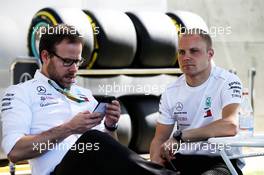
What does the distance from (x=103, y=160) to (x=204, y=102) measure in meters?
0.74

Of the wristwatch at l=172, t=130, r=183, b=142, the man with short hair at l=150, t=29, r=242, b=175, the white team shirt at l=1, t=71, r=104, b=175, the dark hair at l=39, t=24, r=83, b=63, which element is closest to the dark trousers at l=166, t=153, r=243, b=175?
the man with short hair at l=150, t=29, r=242, b=175

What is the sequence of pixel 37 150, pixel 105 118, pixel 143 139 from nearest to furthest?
pixel 37 150
pixel 105 118
pixel 143 139

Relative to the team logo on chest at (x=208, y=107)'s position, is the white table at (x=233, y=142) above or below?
below

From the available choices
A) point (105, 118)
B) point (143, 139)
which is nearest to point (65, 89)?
point (105, 118)

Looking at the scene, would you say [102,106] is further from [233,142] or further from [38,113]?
[233,142]

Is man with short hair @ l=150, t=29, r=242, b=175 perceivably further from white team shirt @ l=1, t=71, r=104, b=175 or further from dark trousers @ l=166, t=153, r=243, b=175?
white team shirt @ l=1, t=71, r=104, b=175

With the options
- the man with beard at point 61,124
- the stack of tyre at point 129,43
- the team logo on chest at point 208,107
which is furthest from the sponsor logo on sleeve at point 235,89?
the stack of tyre at point 129,43

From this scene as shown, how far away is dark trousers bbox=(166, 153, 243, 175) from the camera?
9.70 feet

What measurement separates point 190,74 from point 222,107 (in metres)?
0.22

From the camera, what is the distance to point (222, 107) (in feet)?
10.1

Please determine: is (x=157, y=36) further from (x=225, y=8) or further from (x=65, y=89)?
(x=65, y=89)

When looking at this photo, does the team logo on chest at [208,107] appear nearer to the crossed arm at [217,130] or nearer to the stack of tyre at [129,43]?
the crossed arm at [217,130]

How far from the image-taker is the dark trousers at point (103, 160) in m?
2.49

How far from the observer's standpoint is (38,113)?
114 inches
